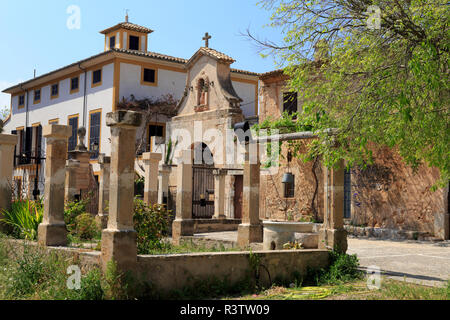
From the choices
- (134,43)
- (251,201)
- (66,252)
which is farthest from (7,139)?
(134,43)

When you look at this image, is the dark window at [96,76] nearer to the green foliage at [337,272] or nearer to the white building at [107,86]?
the white building at [107,86]

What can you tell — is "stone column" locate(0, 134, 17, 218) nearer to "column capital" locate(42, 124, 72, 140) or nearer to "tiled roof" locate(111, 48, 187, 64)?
"column capital" locate(42, 124, 72, 140)

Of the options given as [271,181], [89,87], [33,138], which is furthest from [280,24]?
[33,138]

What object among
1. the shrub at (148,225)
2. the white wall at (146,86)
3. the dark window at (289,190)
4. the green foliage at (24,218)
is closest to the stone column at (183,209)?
the green foliage at (24,218)

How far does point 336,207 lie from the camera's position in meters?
9.04

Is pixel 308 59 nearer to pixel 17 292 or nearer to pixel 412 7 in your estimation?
pixel 412 7

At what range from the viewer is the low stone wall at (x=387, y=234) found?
14508 millimetres

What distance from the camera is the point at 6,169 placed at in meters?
10.0

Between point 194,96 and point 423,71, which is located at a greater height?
point 194,96

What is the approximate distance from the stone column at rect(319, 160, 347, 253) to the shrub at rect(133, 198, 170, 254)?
293 centimetres

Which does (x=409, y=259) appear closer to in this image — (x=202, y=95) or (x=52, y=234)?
(x=52, y=234)

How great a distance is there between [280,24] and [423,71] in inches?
103

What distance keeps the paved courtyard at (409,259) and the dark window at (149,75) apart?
52.4ft

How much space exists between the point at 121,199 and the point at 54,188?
2291 millimetres
